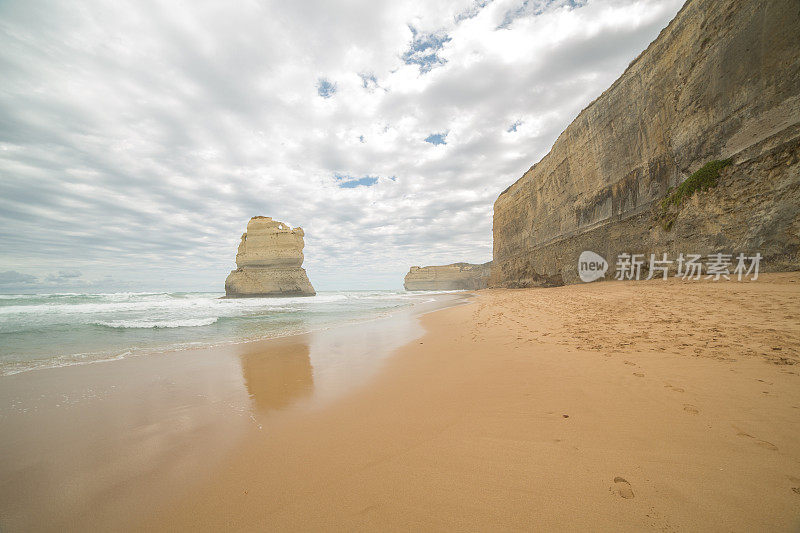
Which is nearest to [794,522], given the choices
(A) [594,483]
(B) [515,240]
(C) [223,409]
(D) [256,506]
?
(A) [594,483]

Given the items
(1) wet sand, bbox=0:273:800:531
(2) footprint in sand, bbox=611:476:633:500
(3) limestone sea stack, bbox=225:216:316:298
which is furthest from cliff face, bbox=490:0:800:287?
(3) limestone sea stack, bbox=225:216:316:298

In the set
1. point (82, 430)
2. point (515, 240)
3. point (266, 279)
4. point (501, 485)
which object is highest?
point (515, 240)

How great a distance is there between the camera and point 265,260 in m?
37.4

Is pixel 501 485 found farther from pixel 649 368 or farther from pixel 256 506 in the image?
pixel 649 368

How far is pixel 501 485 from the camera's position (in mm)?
1534

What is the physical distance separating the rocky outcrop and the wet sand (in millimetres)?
65049

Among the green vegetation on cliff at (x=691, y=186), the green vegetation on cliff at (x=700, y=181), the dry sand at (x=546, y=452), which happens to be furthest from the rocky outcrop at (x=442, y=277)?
the dry sand at (x=546, y=452)

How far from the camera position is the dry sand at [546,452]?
4.37 ft

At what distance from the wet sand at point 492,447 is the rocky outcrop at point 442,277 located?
6505 centimetres

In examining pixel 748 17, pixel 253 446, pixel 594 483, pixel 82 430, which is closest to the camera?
pixel 594 483

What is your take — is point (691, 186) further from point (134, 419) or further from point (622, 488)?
point (134, 419)

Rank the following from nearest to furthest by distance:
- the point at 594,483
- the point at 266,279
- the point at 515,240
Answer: the point at 594,483, the point at 515,240, the point at 266,279

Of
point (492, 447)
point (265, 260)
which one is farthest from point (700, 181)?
point (265, 260)

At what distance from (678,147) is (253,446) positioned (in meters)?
17.8
